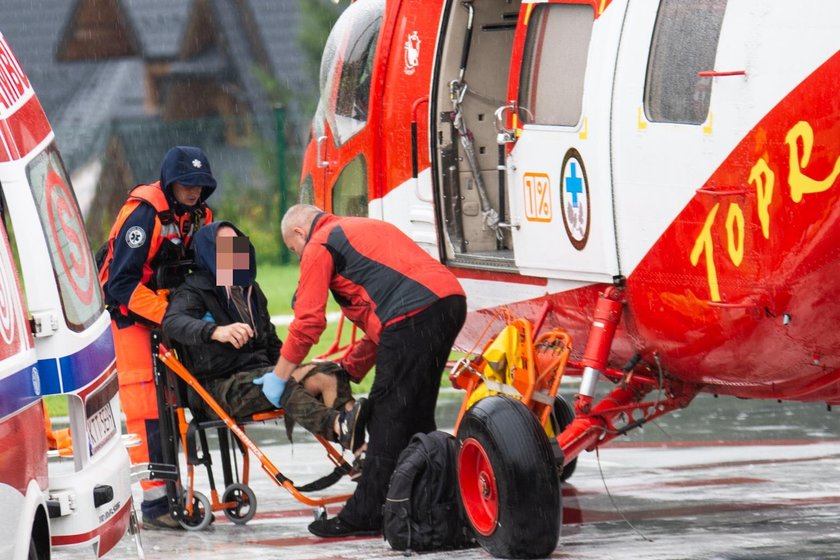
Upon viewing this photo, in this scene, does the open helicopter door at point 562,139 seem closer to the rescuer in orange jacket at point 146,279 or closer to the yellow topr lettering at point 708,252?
the yellow topr lettering at point 708,252

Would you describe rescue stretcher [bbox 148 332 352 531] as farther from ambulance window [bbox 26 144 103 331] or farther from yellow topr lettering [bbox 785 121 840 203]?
Answer: yellow topr lettering [bbox 785 121 840 203]

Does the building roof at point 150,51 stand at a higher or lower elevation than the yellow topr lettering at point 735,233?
lower

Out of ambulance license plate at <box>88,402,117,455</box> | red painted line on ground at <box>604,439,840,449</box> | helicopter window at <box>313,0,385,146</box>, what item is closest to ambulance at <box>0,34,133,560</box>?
ambulance license plate at <box>88,402,117,455</box>

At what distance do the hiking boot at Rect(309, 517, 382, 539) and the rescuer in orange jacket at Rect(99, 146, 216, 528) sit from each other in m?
0.78

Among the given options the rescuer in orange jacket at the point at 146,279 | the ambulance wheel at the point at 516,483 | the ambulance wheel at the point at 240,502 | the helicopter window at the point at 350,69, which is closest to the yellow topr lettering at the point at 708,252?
the ambulance wheel at the point at 516,483

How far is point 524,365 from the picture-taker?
7.33 m

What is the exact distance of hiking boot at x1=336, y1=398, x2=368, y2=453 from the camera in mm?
7418

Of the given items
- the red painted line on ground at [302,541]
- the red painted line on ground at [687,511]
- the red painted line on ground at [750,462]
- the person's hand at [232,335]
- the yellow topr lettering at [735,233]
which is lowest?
the red painted line on ground at [750,462]

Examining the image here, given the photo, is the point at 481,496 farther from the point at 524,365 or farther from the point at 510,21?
the point at 510,21

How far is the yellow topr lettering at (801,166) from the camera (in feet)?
19.1

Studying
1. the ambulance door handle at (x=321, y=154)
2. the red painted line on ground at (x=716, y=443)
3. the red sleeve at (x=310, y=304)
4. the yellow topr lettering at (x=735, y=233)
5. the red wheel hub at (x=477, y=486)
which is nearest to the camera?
the yellow topr lettering at (x=735, y=233)

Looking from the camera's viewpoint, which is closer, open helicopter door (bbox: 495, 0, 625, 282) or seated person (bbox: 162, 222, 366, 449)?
open helicopter door (bbox: 495, 0, 625, 282)

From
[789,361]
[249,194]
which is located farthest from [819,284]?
[249,194]

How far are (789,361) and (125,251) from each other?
324 centimetres
